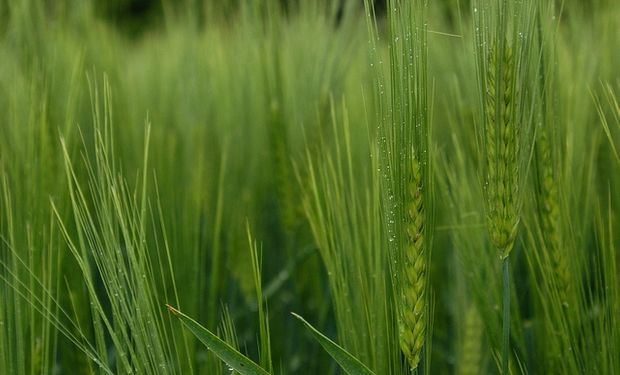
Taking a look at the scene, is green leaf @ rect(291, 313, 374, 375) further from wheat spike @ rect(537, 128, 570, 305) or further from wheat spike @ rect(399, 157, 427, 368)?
wheat spike @ rect(537, 128, 570, 305)

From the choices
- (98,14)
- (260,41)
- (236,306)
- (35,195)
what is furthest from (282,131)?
(98,14)

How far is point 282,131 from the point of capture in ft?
2.91

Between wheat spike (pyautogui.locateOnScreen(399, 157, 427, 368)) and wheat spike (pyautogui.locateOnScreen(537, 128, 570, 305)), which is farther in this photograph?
wheat spike (pyautogui.locateOnScreen(537, 128, 570, 305))

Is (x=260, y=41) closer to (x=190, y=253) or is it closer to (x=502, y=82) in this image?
(x=190, y=253)

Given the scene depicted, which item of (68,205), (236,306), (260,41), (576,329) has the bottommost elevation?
(236,306)

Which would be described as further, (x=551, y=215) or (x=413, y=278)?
(x=551, y=215)

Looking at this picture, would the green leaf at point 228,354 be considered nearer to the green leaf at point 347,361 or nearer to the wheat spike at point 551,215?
the green leaf at point 347,361

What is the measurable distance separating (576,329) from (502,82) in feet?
0.64

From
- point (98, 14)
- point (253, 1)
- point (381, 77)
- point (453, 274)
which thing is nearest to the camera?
point (381, 77)

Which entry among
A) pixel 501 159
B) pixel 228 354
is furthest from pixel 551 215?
pixel 228 354

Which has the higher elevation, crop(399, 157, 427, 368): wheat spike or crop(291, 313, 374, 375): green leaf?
crop(399, 157, 427, 368): wheat spike

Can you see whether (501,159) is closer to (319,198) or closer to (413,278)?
(413,278)

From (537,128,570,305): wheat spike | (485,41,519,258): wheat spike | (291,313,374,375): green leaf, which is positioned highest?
(485,41,519,258): wheat spike

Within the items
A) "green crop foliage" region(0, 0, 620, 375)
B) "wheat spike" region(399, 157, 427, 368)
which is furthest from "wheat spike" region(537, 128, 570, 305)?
"wheat spike" region(399, 157, 427, 368)
